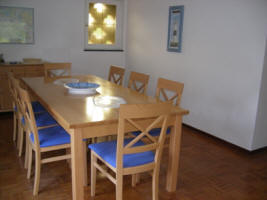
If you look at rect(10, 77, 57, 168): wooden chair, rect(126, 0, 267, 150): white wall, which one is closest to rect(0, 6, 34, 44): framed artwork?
rect(10, 77, 57, 168): wooden chair

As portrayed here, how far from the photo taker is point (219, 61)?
3.65 m

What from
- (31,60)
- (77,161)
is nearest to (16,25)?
(31,60)

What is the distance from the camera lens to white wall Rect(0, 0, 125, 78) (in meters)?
4.79

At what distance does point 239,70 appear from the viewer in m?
3.40

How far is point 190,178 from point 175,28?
7.83 feet

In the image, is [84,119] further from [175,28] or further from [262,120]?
[175,28]

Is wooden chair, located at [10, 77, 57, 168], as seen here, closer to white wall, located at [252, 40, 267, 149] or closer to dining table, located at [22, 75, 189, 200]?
dining table, located at [22, 75, 189, 200]

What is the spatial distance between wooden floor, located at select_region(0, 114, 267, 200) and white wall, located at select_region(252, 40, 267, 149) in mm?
A: 121

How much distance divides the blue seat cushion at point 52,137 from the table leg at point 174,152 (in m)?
0.89

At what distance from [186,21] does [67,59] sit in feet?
7.47

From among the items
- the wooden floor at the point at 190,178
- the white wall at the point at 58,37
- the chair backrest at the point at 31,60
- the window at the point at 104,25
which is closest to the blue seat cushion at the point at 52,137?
the wooden floor at the point at 190,178

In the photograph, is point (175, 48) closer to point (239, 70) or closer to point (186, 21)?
point (186, 21)

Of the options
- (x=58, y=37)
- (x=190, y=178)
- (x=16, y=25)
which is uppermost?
(x=16, y=25)

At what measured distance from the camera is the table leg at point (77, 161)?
2020mm
